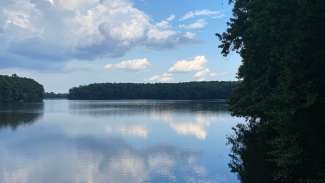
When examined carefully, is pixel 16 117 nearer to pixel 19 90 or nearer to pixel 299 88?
pixel 299 88

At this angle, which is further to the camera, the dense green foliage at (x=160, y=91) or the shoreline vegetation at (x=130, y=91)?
the dense green foliage at (x=160, y=91)

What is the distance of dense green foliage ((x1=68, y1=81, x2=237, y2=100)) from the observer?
157 meters

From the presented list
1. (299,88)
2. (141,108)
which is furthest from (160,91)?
(299,88)

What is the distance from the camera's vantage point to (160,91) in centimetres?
17900

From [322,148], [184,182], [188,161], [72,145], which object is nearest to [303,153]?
[322,148]

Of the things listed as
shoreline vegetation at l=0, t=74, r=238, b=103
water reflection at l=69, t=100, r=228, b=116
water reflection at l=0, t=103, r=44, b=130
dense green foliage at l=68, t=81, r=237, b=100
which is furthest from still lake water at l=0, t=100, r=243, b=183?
dense green foliage at l=68, t=81, r=237, b=100

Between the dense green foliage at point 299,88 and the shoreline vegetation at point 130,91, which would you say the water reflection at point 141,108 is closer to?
Answer: the shoreline vegetation at point 130,91

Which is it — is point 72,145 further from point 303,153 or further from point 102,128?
point 303,153

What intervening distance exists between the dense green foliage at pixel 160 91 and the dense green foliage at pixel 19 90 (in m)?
35.1

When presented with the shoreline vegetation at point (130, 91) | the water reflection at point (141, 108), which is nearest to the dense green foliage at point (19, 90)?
the shoreline vegetation at point (130, 91)

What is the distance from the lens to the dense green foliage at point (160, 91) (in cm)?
15738

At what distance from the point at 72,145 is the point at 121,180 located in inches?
502

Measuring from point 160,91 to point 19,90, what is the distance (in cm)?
6221

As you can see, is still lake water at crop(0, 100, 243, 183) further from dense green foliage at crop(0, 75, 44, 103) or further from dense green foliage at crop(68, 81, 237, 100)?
dense green foliage at crop(68, 81, 237, 100)
